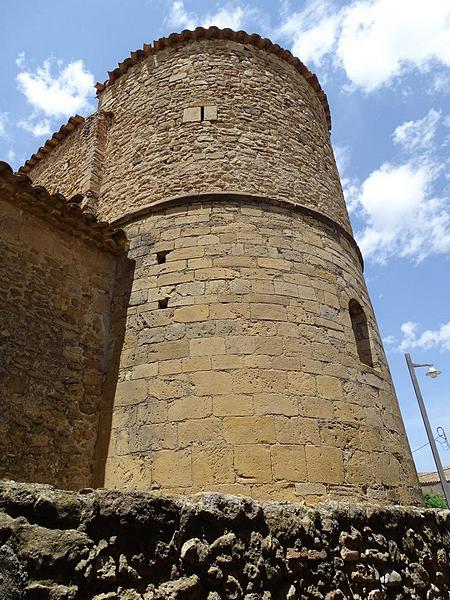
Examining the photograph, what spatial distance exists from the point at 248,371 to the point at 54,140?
6.81 meters

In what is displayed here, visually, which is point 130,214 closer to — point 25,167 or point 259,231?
point 259,231

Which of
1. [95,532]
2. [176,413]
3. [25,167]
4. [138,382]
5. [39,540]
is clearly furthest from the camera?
[25,167]

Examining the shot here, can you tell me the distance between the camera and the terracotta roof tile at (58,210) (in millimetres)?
4922

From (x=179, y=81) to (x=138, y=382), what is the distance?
4944mm

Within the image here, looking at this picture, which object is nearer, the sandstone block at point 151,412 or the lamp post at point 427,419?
the sandstone block at point 151,412

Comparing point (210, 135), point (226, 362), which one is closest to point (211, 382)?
point (226, 362)

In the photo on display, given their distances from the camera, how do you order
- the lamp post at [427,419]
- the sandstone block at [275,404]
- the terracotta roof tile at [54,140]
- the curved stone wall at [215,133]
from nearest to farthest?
the sandstone block at [275,404]
the curved stone wall at [215,133]
the terracotta roof tile at [54,140]
the lamp post at [427,419]

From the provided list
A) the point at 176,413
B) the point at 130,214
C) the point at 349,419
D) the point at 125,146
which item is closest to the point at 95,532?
the point at 176,413

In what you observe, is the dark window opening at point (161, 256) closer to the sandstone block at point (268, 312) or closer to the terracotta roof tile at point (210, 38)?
the sandstone block at point (268, 312)

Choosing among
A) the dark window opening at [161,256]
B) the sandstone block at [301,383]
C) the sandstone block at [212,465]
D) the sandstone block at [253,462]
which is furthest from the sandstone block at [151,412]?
the dark window opening at [161,256]

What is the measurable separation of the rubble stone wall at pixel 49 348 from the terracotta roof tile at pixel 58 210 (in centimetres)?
10

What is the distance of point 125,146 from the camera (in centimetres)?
705

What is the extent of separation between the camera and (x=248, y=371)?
450 cm

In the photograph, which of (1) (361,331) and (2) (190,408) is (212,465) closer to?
(2) (190,408)
